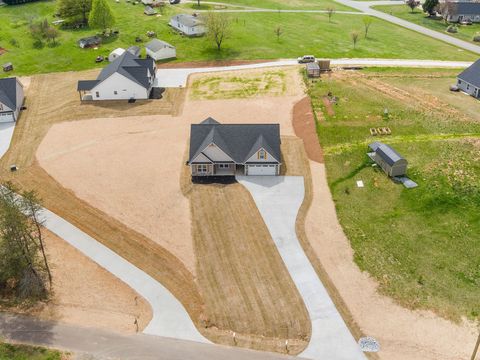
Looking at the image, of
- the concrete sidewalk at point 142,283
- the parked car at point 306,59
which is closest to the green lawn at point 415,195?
the parked car at point 306,59

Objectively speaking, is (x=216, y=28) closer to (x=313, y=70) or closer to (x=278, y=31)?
(x=278, y=31)

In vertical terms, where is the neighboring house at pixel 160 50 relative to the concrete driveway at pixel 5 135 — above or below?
above

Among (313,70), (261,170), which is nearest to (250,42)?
(313,70)

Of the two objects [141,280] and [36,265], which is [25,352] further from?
[141,280]

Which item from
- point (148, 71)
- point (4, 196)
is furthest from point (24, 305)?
point (148, 71)

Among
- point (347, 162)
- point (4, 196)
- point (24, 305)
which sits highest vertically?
point (4, 196)

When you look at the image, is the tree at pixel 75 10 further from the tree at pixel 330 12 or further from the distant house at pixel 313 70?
the distant house at pixel 313 70
